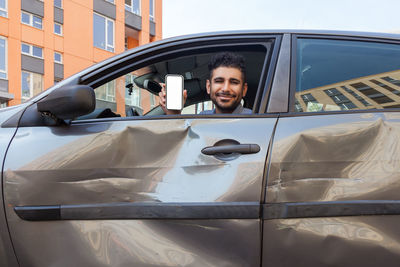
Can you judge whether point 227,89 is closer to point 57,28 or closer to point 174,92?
point 174,92

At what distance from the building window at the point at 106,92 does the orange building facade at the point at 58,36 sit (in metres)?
13.9

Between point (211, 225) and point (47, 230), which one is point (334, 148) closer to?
point (211, 225)

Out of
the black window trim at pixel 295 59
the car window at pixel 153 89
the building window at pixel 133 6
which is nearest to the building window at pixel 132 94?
the car window at pixel 153 89

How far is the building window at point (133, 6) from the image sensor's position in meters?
18.4

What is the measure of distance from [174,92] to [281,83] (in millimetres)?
496

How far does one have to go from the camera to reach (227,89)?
1827 mm

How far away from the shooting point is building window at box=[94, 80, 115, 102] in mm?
1627

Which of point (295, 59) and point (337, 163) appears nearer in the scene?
point (337, 163)

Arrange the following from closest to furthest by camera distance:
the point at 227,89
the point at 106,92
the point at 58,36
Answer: the point at 106,92 < the point at 227,89 < the point at 58,36

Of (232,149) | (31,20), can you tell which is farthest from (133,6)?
(232,149)

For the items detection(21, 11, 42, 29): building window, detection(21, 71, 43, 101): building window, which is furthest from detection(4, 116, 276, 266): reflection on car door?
detection(21, 11, 42, 29): building window

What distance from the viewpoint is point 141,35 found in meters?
18.8

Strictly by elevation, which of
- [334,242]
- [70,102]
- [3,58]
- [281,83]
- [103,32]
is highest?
[103,32]

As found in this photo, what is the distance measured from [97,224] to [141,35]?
18776 millimetres
